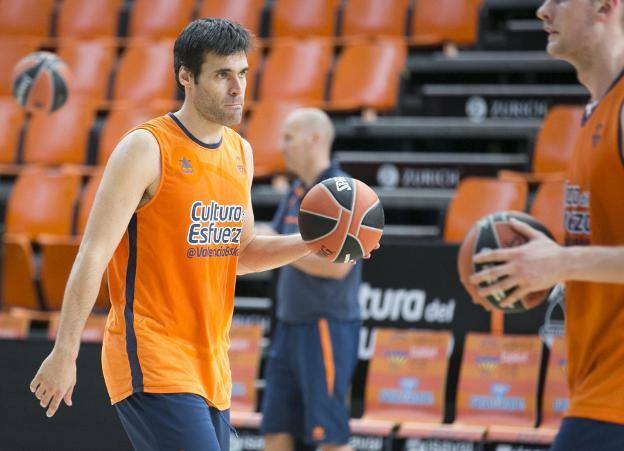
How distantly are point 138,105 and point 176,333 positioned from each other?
22.1 ft

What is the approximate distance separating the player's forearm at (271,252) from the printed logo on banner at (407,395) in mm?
3178

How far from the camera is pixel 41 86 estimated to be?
27.8ft

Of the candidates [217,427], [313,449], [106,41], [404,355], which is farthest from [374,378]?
[106,41]

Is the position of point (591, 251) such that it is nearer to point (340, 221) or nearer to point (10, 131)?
point (340, 221)

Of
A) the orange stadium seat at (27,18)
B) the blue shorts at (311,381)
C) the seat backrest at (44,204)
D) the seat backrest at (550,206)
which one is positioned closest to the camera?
the blue shorts at (311,381)

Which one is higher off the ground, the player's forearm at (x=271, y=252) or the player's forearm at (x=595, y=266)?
the player's forearm at (x=595, y=266)

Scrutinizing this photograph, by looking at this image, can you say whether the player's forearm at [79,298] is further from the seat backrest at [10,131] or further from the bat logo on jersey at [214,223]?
the seat backrest at [10,131]

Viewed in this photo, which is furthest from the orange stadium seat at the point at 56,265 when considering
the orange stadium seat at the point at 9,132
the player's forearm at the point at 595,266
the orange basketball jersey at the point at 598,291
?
the player's forearm at the point at 595,266

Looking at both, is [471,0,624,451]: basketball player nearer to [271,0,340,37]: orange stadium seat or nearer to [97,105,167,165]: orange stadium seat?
[97,105,167,165]: orange stadium seat

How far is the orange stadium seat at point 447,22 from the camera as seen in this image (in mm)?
9656

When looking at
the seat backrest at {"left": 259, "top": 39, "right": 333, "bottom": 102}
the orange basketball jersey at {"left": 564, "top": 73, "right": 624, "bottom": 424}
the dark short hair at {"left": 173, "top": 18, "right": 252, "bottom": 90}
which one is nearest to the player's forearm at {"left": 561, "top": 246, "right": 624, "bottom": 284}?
the orange basketball jersey at {"left": 564, "top": 73, "right": 624, "bottom": 424}

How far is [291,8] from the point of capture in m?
10.4

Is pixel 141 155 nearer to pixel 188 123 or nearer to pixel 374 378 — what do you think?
pixel 188 123

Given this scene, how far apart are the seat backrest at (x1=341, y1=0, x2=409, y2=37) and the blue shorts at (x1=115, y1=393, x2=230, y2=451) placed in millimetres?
6990
